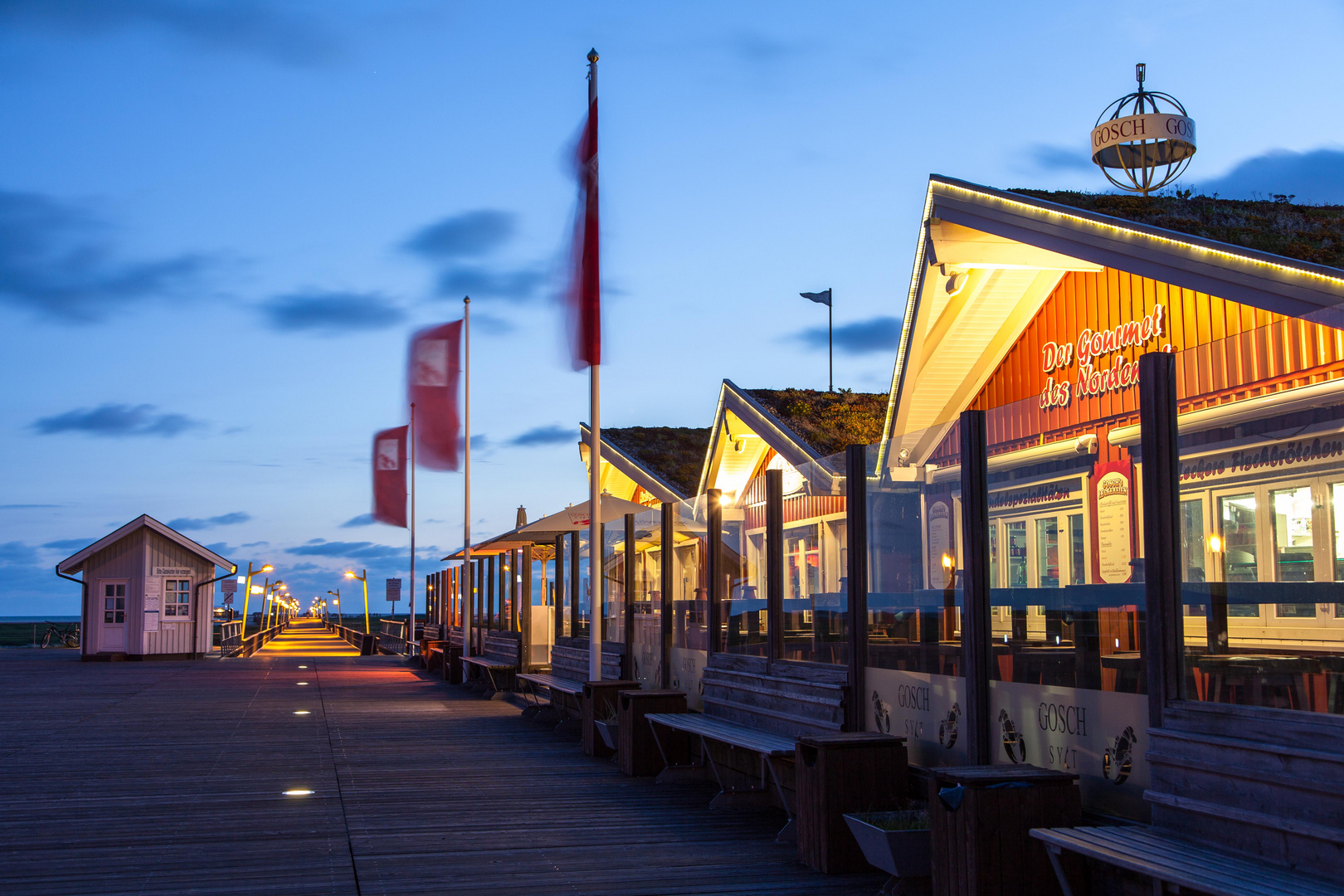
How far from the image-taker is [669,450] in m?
34.2

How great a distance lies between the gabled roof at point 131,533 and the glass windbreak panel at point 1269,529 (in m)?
32.9

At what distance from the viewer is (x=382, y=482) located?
31750 mm

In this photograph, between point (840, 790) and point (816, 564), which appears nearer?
point (840, 790)

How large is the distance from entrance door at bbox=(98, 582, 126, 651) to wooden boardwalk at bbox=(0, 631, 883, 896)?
18494mm

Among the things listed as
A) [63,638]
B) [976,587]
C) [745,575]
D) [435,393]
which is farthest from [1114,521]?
[63,638]

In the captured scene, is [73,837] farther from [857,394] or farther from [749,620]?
[857,394]

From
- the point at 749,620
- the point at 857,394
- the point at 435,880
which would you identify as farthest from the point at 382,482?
the point at 435,880

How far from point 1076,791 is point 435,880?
3.30 m

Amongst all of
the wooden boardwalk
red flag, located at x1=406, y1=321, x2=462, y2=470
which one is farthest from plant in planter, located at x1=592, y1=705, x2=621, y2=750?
red flag, located at x1=406, y1=321, x2=462, y2=470

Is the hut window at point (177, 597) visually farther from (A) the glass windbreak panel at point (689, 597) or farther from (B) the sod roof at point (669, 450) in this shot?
(A) the glass windbreak panel at point (689, 597)

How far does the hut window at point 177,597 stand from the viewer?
34.6 meters

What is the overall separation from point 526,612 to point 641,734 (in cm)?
1004

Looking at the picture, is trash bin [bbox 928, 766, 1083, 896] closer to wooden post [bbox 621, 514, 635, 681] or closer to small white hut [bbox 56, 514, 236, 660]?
wooden post [bbox 621, 514, 635, 681]

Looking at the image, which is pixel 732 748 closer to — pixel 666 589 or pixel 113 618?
pixel 666 589
